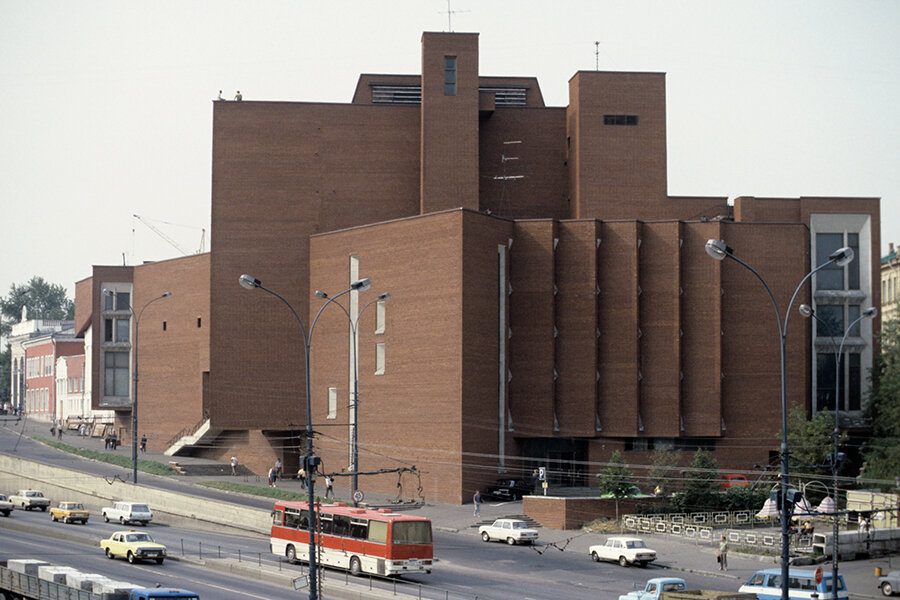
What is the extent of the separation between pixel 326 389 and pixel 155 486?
569 inches

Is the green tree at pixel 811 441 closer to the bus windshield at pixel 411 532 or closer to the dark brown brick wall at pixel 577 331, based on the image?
the dark brown brick wall at pixel 577 331

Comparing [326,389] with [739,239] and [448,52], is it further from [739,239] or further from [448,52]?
[739,239]

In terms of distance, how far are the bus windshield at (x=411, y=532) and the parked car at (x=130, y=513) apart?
72.3 ft

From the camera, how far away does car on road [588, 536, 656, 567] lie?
4988 centimetres

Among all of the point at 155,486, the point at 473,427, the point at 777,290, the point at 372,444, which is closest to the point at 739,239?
the point at 777,290

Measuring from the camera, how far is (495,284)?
74188 mm

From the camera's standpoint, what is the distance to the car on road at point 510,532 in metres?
56.2

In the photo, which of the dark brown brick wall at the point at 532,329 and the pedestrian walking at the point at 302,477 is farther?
the dark brown brick wall at the point at 532,329

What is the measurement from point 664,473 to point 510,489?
31.0 ft

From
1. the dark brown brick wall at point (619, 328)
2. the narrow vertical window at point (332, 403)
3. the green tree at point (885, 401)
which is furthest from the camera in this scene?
the narrow vertical window at point (332, 403)

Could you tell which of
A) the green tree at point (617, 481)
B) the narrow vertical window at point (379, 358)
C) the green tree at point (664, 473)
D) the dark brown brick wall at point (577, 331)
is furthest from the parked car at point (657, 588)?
the narrow vertical window at point (379, 358)

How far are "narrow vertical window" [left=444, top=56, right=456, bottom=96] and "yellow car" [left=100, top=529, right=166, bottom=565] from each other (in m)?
43.6

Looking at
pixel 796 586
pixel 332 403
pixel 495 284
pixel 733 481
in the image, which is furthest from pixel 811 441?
pixel 796 586

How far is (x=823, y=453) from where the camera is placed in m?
70.8
